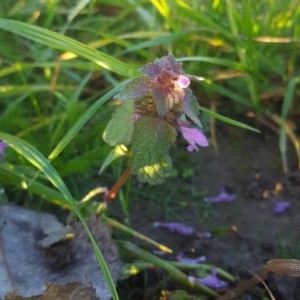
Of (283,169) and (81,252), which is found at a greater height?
(81,252)

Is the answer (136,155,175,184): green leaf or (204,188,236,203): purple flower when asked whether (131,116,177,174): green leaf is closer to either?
(136,155,175,184): green leaf

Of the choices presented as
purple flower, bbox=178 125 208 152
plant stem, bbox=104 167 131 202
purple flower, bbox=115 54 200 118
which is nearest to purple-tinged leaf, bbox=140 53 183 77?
purple flower, bbox=115 54 200 118

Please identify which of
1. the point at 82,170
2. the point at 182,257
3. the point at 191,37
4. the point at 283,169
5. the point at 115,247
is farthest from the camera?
A: the point at 191,37

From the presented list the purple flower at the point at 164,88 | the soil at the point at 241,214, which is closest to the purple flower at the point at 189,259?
the soil at the point at 241,214

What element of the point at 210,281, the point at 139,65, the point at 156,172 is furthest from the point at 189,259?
the point at 139,65

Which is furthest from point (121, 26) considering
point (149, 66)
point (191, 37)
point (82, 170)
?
point (149, 66)

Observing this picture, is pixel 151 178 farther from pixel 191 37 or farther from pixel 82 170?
pixel 191 37
